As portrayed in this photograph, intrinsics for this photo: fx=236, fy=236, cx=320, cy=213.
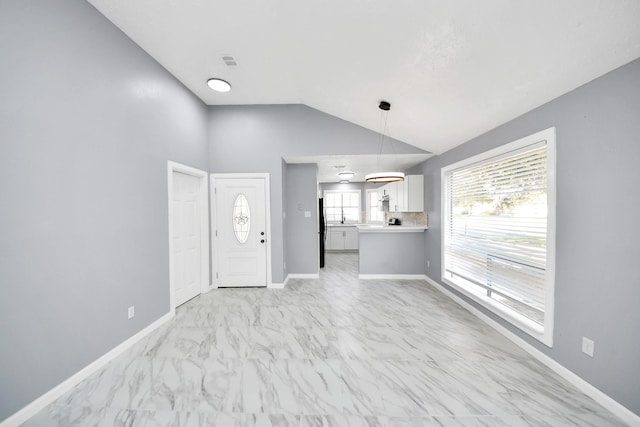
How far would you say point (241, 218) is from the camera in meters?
4.36

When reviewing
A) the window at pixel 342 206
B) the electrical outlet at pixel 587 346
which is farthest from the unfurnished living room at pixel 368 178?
the window at pixel 342 206

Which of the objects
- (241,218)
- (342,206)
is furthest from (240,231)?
(342,206)

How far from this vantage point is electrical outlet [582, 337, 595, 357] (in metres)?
1.80

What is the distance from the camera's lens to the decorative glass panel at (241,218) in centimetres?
435

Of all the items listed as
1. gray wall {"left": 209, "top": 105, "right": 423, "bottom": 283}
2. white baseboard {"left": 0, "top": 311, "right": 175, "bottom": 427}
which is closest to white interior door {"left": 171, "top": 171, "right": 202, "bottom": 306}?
gray wall {"left": 209, "top": 105, "right": 423, "bottom": 283}

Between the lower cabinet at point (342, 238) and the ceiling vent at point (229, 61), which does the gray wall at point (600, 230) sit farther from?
the lower cabinet at point (342, 238)

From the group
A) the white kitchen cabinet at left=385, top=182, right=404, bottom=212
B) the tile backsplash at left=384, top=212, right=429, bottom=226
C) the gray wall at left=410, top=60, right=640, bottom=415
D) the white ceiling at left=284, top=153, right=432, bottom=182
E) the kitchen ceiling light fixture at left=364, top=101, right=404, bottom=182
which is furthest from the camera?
the tile backsplash at left=384, top=212, right=429, bottom=226

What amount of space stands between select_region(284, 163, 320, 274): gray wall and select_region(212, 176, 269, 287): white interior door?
71 centimetres

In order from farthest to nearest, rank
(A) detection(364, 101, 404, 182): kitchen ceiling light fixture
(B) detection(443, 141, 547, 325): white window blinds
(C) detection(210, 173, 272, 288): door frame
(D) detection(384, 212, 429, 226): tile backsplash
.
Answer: (D) detection(384, 212, 429, 226): tile backsplash
(C) detection(210, 173, 272, 288): door frame
(A) detection(364, 101, 404, 182): kitchen ceiling light fixture
(B) detection(443, 141, 547, 325): white window blinds

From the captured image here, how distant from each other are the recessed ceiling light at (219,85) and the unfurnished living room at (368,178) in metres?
0.03

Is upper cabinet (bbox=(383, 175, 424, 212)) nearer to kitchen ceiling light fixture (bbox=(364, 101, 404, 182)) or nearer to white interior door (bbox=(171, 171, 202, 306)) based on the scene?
kitchen ceiling light fixture (bbox=(364, 101, 404, 182))

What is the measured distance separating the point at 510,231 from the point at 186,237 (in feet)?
14.4

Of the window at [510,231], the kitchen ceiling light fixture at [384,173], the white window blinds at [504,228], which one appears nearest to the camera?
the window at [510,231]

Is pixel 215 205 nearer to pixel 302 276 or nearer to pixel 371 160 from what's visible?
pixel 302 276
